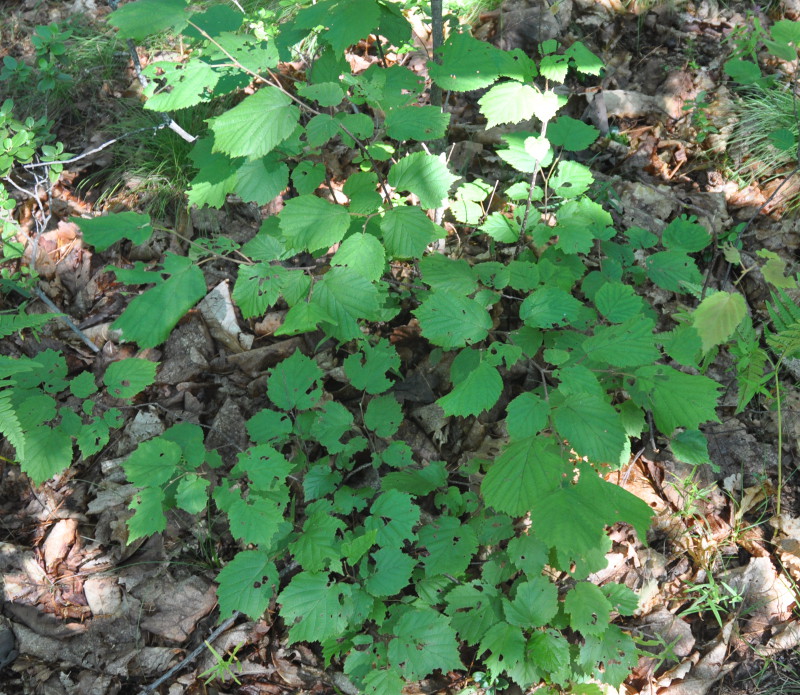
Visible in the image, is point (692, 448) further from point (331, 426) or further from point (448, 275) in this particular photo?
point (331, 426)

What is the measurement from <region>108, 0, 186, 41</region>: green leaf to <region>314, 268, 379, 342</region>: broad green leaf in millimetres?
814

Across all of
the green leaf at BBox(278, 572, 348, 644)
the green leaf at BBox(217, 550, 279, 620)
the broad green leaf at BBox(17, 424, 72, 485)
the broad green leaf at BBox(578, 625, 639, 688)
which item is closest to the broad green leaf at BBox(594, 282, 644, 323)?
the broad green leaf at BBox(578, 625, 639, 688)

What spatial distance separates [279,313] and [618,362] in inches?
63.9

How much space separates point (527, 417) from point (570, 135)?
1300 millimetres

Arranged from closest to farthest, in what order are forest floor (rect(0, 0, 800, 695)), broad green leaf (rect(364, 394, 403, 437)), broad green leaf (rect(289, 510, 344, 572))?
broad green leaf (rect(289, 510, 344, 572)), forest floor (rect(0, 0, 800, 695)), broad green leaf (rect(364, 394, 403, 437))

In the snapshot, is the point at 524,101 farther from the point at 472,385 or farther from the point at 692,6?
the point at 692,6

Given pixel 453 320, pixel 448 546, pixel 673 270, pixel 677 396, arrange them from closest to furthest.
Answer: pixel 677 396 < pixel 453 320 < pixel 448 546 < pixel 673 270

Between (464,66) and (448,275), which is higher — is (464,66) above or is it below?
above

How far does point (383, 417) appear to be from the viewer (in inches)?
85.4

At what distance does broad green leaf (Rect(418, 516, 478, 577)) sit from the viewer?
187 centimetres

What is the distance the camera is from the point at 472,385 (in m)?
1.58

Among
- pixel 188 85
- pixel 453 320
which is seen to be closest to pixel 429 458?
pixel 453 320

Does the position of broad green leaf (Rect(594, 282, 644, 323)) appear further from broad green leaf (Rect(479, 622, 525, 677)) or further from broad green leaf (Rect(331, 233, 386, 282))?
broad green leaf (Rect(479, 622, 525, 677))

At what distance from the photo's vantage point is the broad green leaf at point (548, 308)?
1.72 metres
